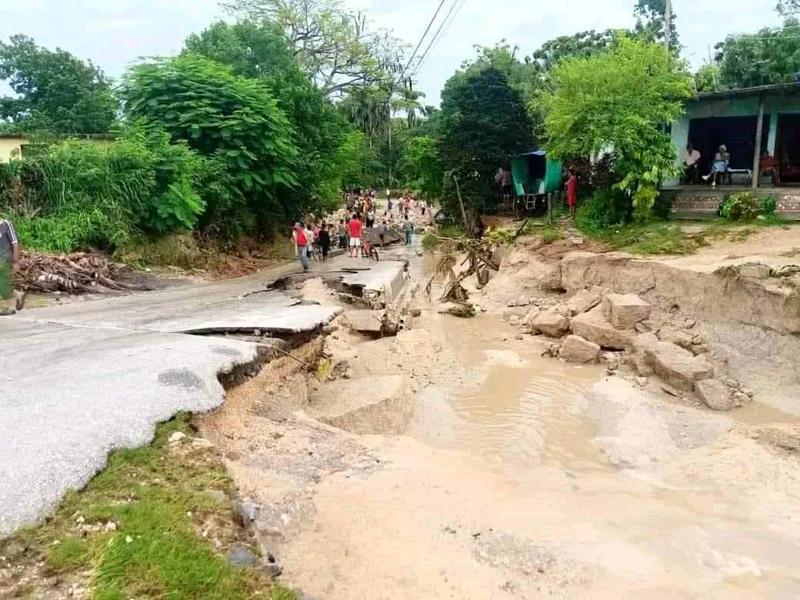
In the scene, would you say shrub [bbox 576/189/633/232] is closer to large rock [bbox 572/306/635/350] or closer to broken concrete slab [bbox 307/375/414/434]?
large rock [bbox 572/306/635/350]

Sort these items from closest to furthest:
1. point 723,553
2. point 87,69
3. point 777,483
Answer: point 723,553 < point 777,483 < point 87,69

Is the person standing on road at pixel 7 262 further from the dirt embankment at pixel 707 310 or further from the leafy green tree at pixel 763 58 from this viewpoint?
the leafy green tree at pixel 763 58

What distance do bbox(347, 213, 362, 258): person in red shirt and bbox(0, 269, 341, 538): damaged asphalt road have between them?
11461mm

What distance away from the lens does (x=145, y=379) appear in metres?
5.30

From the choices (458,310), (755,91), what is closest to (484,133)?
(755,91)

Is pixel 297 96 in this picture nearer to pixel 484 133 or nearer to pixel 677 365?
pixel 484 133

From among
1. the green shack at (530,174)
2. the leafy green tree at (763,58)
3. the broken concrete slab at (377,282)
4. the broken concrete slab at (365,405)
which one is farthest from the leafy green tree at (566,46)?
the broken concrete slab at (365,405)

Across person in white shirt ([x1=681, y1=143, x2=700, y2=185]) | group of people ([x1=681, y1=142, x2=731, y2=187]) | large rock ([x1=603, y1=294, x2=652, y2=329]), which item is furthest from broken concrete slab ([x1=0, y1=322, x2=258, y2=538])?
person in white shirt ([x1=681, y1=143, x2=700, y2=185])

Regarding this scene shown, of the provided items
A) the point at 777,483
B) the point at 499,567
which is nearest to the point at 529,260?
the point at 777,483

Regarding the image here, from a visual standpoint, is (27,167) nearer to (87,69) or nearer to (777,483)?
(777,483)

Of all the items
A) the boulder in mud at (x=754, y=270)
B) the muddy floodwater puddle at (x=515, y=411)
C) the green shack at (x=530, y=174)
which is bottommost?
the muddy floodwater puddle at (x=515, y=411)

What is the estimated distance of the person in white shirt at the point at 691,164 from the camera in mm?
18219

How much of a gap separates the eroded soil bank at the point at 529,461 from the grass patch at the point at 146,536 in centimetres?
46

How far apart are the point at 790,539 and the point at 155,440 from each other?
5.22 m
